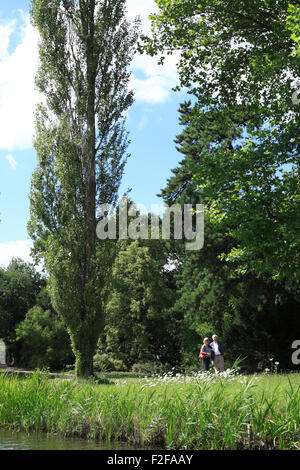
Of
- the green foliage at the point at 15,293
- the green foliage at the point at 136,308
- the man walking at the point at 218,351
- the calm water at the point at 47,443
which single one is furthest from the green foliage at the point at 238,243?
the green foliage at the point at 15,293

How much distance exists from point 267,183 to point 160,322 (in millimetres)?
21540

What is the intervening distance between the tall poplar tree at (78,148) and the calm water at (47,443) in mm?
8361

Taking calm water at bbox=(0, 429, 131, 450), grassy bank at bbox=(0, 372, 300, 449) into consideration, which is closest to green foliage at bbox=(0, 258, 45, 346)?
grassy bank at bbox=(0, 372, 300, 449)

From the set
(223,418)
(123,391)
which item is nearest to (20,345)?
(123,391)

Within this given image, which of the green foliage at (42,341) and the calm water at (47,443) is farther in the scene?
the green foliage at (42,341)

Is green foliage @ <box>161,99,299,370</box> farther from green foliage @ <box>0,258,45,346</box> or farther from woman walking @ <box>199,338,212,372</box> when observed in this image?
green foliage @ <box>0,258,45,346</box>

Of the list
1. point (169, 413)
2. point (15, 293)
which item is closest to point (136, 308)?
point (15, 293)

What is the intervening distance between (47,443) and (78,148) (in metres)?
12.3

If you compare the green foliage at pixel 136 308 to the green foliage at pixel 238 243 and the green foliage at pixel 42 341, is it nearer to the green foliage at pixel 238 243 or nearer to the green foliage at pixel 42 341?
the green foliage at pixel 42 341

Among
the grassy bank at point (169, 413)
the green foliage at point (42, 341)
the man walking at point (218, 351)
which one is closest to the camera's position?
the grassy bank at point (169, 413)

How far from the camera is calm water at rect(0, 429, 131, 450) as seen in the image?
25.1 feet

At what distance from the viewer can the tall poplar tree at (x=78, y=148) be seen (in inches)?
680

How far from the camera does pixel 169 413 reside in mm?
7570

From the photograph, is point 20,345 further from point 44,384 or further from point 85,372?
point 44,384
